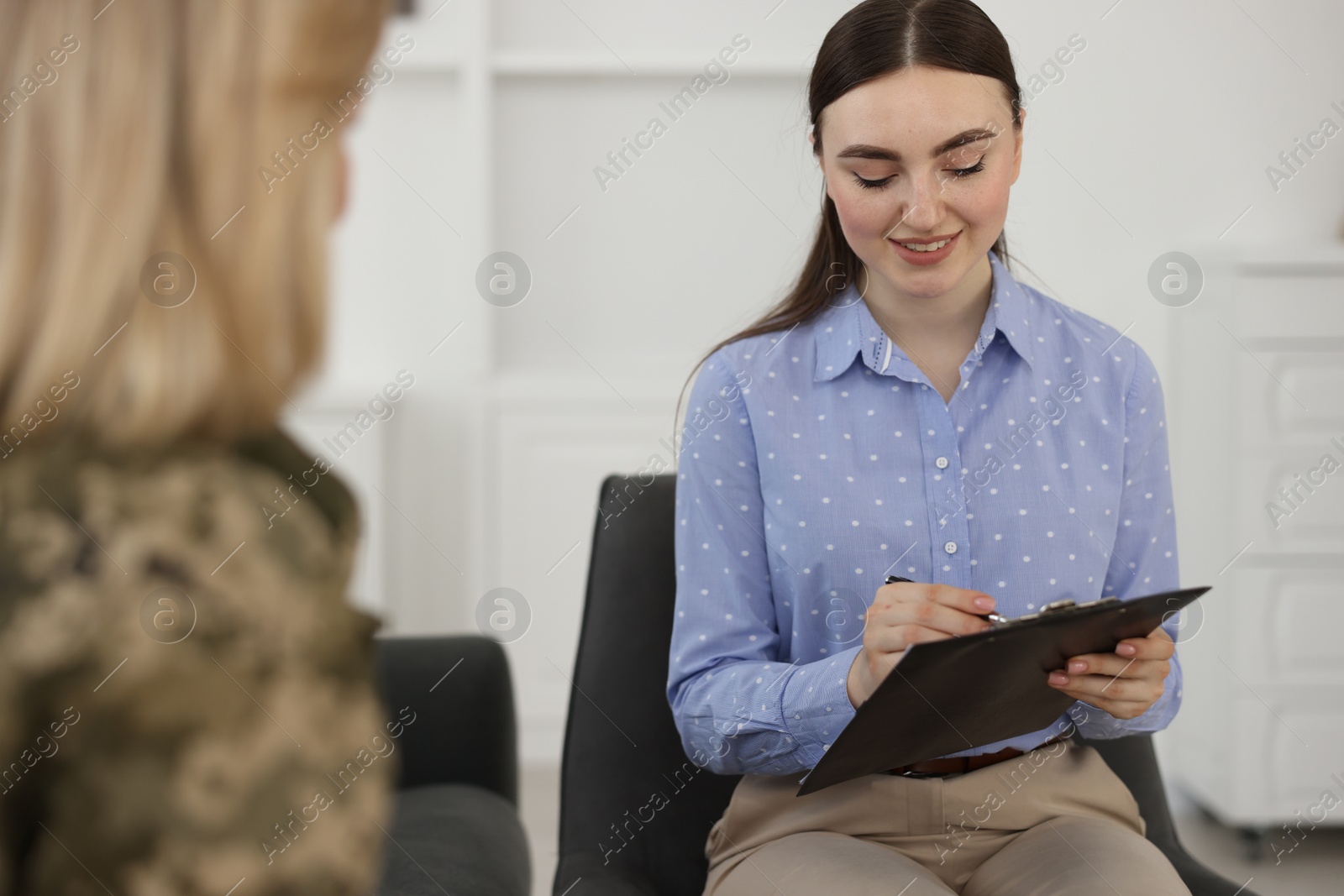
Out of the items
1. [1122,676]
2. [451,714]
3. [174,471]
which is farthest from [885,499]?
[174,471]

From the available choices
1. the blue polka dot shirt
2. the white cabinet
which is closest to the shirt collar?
the blue polka dot shirt

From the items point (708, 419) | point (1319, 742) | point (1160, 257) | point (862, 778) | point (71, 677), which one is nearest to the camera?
point (71, 677)

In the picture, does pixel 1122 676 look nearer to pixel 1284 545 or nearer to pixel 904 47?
pixel 904 47

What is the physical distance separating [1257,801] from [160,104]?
8.75ft

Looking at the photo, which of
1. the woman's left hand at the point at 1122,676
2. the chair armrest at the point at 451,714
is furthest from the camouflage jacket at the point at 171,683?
the chair armrest at the point at 451,714

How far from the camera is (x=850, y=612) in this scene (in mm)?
1222

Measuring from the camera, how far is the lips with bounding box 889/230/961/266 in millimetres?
1234

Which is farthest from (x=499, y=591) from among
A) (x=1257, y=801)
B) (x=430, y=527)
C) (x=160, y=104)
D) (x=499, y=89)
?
(x=160, y=104)

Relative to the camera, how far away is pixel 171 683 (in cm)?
45

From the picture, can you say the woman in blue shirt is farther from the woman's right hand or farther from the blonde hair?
the blonde hair

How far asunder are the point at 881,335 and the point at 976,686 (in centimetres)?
49

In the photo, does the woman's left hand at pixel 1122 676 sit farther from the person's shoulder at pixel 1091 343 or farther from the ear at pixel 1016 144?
the ear at pixel 1016 144

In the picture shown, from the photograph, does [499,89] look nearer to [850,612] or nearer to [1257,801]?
[850,612]

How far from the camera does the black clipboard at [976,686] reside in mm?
851
